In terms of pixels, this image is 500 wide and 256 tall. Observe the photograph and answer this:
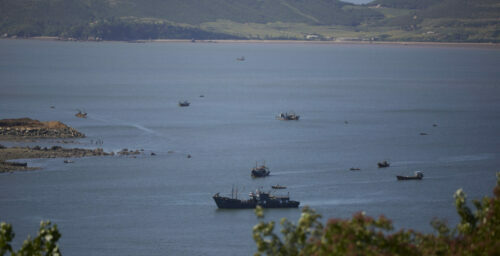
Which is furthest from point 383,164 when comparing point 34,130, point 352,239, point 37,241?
point 37,241

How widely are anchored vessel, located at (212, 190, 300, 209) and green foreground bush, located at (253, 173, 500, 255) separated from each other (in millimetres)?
32705

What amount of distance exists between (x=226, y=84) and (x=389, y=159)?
9170cm

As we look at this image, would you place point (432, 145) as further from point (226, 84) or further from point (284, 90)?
point (226, 84)

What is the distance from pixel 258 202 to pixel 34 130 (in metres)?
33.0

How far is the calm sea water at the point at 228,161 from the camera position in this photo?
168ft

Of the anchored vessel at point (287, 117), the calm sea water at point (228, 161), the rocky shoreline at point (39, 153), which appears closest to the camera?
the calm sea water at point (228, 161)

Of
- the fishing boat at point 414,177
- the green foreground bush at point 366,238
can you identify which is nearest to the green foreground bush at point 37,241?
the green foreground bush at point 366,238

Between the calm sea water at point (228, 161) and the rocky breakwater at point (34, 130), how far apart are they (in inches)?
94.8

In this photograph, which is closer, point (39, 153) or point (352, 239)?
point (352, 239)

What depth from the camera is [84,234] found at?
48.8 m

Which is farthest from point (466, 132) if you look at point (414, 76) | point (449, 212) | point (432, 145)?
point (414, 76)

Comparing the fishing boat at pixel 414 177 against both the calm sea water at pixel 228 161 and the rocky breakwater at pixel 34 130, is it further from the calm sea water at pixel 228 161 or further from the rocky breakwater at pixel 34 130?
the rocky breakwater at pixel 34 130

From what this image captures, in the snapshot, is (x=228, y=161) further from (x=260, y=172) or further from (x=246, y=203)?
(x=246, y=203)

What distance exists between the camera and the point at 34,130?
8094cm
